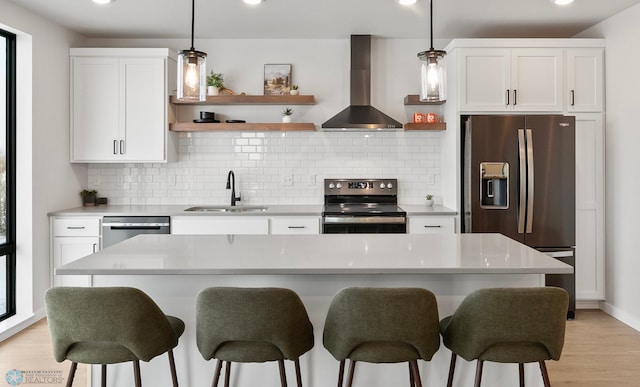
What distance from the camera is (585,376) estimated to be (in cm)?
325

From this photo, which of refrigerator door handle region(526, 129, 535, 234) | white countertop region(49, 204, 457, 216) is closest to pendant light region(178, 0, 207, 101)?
white countertop region(49, 204, 457, 216)

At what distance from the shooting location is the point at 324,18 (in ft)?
14.9

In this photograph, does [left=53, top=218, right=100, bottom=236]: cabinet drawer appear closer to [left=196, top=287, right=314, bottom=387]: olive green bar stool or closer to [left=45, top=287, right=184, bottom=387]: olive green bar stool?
[left=45, top=287, right=184, bottom=387]: olive green bar stool

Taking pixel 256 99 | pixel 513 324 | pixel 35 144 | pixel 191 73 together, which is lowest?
pixel 513 324

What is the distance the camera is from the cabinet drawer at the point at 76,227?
4578mm

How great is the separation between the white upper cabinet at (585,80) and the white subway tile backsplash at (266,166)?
127 cm

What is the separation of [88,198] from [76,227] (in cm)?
66

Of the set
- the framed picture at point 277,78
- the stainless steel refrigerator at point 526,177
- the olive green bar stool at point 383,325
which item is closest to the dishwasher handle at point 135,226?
the framed picture at point 277,78

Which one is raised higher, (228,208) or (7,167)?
(7,167)

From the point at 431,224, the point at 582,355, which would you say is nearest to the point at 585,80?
the point at 431,224

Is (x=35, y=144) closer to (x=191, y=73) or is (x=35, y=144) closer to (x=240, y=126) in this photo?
(x=240, y=126)

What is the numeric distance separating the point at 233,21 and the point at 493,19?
2.22 m

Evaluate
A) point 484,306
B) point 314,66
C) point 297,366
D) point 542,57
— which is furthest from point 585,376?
point 314,66

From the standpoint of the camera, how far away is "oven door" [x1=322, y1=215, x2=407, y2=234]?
456cm
